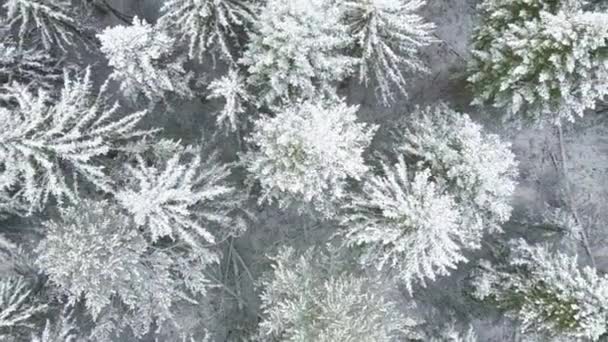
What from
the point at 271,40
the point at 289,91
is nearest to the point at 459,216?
the point at 289,91

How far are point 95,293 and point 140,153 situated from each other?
2.36 metres

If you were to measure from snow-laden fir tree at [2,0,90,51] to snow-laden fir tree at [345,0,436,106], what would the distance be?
16.0ft

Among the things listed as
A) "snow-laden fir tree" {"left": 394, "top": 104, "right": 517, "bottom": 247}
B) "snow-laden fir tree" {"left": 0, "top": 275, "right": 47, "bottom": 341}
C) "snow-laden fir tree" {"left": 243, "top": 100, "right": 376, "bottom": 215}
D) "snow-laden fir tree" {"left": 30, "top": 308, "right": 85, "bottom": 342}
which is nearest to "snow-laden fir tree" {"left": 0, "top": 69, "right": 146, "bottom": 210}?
"snow-laden fir tree" {"left": 0, "top": 275, "right": 47, "bottom": 341}

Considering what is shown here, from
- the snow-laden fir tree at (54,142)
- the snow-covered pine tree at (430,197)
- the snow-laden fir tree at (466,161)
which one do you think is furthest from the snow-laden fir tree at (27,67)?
the snow-laden fir tree at (466,161)

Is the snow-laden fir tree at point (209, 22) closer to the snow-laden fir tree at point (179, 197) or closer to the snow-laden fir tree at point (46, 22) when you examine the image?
the snow-laden fir tree at point (179, 197)

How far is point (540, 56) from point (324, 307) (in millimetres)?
5124

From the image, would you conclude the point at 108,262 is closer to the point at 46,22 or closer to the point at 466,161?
the point at 46,22

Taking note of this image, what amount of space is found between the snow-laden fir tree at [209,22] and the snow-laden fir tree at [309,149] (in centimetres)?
153

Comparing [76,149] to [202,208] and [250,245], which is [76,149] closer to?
[202,208]

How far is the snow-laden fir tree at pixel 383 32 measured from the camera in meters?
8.52

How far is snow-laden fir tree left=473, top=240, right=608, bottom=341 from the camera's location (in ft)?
30.3

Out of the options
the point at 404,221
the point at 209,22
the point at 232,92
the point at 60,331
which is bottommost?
A: the point at 60,331

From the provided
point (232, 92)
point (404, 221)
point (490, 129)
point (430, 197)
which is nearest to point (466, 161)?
point (430, 197)

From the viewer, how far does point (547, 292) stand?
31.4ft
